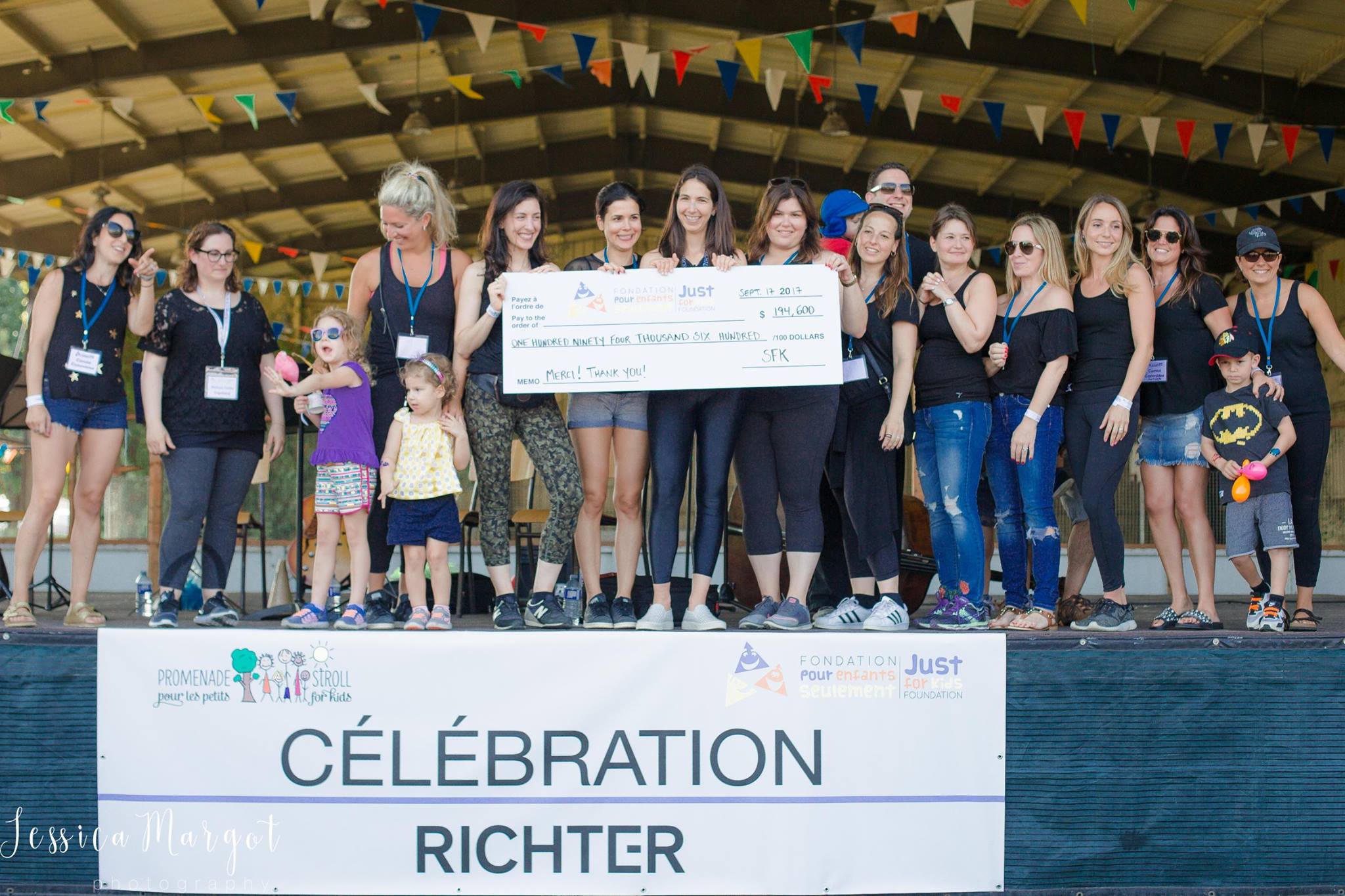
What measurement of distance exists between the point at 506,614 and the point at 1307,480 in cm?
279

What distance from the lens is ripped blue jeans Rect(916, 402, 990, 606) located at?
152 inches

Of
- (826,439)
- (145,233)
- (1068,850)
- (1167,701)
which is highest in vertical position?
(145,233)

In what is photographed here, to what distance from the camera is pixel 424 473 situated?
3711 millimetres

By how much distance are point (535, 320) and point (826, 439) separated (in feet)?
3.35

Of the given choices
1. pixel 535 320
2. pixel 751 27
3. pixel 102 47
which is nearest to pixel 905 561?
pixel 535 320

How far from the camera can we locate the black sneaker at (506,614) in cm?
368

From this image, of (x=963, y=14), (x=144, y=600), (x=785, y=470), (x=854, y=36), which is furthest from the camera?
(x=854, y=36)

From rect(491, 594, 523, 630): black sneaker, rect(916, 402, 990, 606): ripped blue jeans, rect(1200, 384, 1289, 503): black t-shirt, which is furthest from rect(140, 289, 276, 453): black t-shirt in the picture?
rect(1200, 384, 1289, 503): black t-shirt

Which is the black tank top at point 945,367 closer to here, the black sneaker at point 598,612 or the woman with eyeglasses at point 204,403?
the black sneaker at point 598,612

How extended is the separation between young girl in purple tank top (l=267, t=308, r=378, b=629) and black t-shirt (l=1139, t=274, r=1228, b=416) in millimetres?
2684

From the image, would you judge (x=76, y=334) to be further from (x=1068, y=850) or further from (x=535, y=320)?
(x=1068, y=850)

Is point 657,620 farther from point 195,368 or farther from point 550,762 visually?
point 195,368

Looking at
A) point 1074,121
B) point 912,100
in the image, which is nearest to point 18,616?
point 912,100

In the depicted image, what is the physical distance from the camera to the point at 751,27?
9969 millimetres
